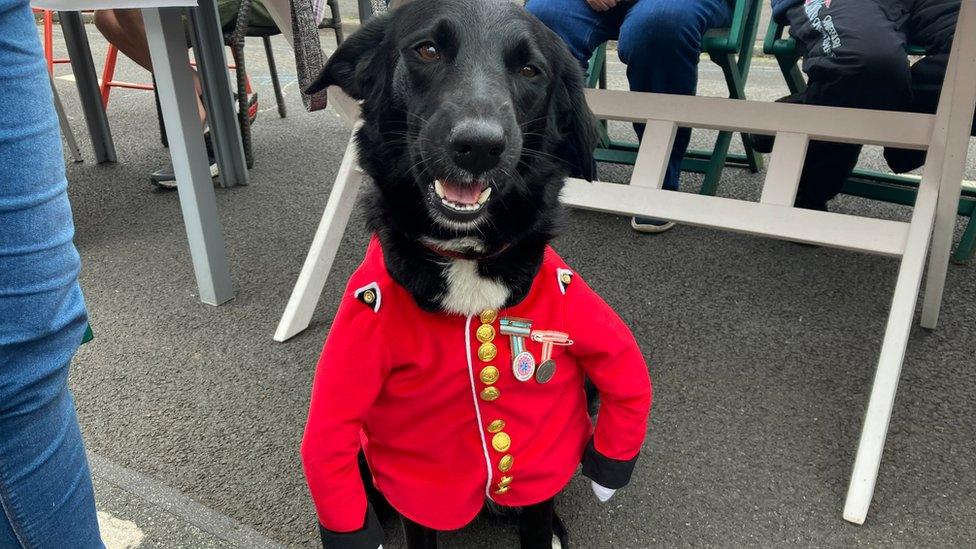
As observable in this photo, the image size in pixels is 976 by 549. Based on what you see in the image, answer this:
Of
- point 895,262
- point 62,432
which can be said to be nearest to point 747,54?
point 895,262

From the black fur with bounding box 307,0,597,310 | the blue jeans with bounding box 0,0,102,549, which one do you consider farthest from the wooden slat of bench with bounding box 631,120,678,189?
the blue jeans with bounding box 0,0,102,549

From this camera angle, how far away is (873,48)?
198 cm

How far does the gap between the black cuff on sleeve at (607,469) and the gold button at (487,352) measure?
0.28 m

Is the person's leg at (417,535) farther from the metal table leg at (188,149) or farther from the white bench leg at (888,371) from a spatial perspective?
the metal table leg at (188,149)

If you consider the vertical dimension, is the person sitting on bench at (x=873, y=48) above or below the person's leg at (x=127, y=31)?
above

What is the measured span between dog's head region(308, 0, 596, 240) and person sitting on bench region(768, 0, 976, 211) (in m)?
1.21

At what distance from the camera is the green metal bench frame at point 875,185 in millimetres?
2430

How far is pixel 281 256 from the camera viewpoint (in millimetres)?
2520

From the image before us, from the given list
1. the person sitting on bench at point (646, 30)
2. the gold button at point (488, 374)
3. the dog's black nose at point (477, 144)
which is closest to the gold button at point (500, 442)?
the gold button at point (488, 374)

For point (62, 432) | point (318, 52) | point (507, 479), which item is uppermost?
point (318, 52)

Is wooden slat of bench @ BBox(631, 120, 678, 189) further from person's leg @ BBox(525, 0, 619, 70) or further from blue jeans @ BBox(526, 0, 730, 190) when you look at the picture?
person's leg @ BBox(525, 0, 619, 70)

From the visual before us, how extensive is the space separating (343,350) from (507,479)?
36cm

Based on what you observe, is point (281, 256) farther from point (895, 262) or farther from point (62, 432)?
point (895, 262)

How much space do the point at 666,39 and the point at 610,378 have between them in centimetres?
155
